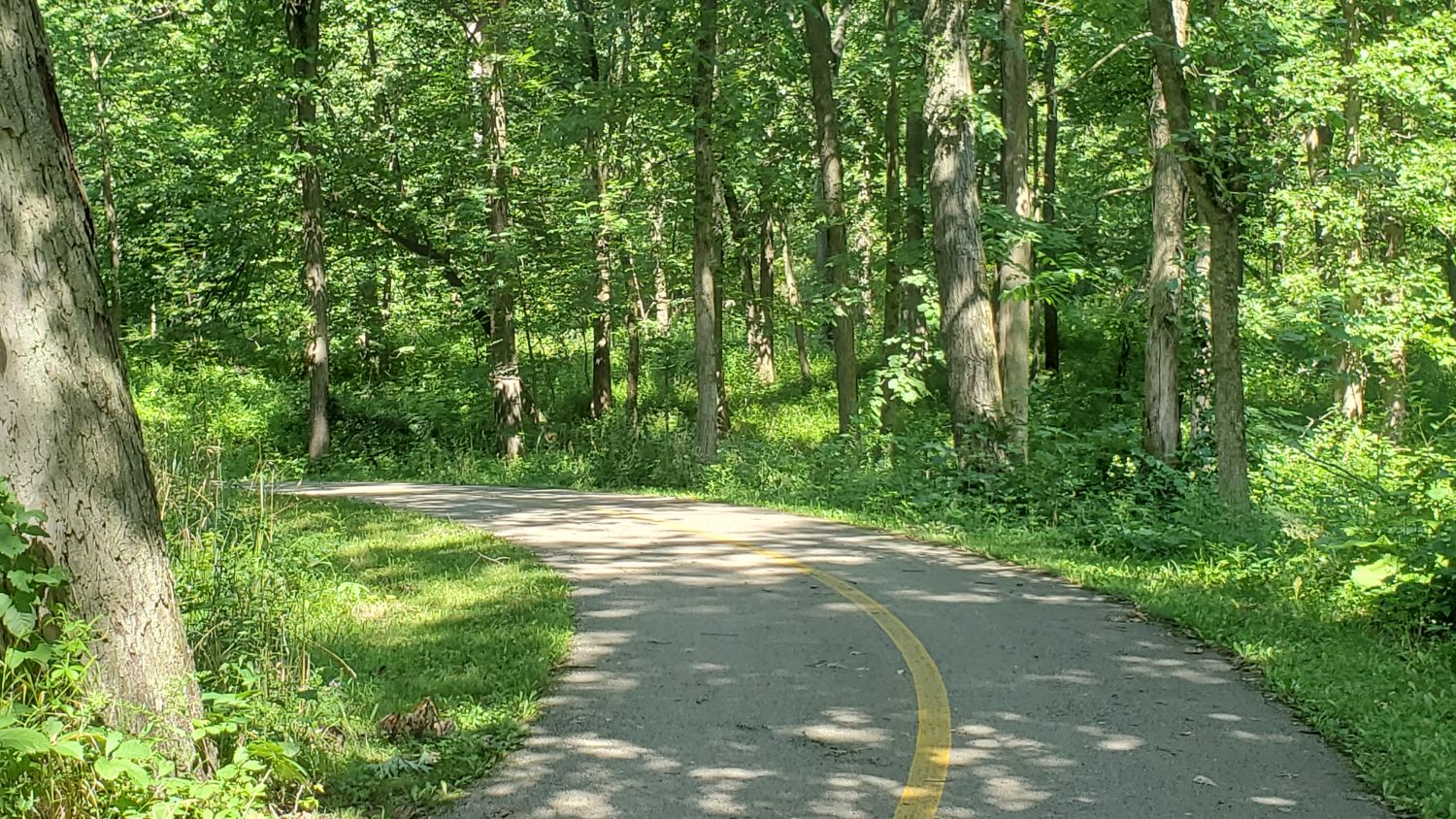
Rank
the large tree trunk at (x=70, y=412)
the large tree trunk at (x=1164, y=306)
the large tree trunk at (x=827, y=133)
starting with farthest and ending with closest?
the large tree trunk at (x=827, y=133)
the large tree trunk at (x=1164, y=306)
the large tree trunk at (x=70, y=412)

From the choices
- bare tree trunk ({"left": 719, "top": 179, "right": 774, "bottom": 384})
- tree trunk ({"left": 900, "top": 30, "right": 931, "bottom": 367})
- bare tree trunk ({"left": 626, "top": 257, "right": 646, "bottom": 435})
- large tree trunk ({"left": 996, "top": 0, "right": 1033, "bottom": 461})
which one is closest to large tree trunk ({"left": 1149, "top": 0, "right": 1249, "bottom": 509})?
large tree trunk ({"left": 996, "top": 0, "right": 1033, "bottom": 461})

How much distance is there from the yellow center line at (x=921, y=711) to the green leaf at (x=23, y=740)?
3.30 metres

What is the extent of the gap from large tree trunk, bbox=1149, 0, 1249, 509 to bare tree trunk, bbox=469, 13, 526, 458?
17.3 m

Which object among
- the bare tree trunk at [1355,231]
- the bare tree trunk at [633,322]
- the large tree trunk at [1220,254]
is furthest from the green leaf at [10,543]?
the bare tree trunk at [633,322]

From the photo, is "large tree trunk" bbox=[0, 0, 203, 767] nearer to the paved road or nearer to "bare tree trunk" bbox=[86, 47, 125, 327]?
the paved road

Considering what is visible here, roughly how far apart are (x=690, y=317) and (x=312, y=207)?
53.3ft

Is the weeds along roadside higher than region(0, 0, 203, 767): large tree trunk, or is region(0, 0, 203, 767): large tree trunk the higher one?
region(0, 0, 203, 767): large tree trunk

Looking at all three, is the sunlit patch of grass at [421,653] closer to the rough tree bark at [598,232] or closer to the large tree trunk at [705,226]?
the large tree trunk at [705,226]

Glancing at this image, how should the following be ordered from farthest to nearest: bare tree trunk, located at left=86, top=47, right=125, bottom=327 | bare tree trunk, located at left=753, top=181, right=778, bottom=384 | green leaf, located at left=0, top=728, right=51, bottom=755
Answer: bare tree trunk, located at left=753, top=181, right=778, bottom=384 < bare tree trunk, located at left=86, top=47, right=125, bottom=327 < green leaf, located at left=0, top=728, right=51, bottom=755

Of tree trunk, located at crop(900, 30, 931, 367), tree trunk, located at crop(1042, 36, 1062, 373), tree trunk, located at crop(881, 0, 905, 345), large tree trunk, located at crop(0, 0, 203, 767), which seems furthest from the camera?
tree trunk, located at crop(1042, 36, 1062, 373)

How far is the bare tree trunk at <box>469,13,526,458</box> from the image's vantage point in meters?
28.0

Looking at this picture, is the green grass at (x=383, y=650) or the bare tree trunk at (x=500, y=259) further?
the bare tree trunk at (x=500, y=259)

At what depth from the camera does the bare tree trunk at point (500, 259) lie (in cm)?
2798

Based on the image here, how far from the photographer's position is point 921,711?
23.1 feet
